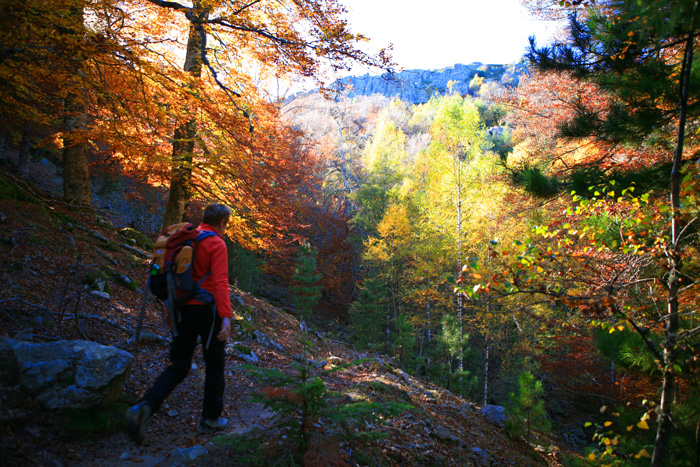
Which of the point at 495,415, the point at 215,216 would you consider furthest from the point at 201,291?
the point at 495,415

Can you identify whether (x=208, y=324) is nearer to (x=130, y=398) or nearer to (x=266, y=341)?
(x=130, y=398)

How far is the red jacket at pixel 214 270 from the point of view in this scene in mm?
2771

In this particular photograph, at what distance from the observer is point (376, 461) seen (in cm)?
313

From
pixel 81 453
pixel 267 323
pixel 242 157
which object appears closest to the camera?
pixel 81 453

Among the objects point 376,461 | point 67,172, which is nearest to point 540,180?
point 376,461

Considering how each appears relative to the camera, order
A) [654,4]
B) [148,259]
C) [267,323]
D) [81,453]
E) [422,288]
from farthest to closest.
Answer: [422,288], [267,323], [148,259], [81,453], [654,4]

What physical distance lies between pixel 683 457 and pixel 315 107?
37.8 meters

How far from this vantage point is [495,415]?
24.8ft

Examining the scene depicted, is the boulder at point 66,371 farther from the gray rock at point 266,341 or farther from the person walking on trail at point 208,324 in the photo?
the gray rock at point 266,341

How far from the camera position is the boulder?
2471 millimetres

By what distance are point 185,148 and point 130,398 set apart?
5181 millimetres

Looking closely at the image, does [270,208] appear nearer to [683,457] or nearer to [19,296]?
[19,296]

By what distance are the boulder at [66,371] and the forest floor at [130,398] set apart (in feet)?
0.25

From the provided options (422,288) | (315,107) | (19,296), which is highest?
(315,107)
